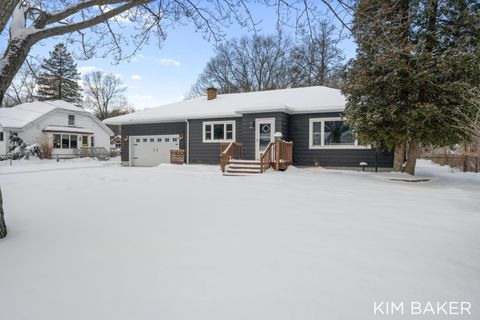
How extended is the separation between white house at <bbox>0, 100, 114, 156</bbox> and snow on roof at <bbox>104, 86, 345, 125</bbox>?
11311 mm

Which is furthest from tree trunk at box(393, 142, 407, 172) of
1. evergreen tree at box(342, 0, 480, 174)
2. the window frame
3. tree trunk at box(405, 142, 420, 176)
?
the window frame

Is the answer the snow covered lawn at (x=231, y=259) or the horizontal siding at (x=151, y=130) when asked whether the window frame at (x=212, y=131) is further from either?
the snow covered lawn at (x=231, y=259)

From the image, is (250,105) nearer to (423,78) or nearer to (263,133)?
(263,133)

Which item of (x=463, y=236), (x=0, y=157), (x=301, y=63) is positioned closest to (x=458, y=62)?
(x=463, y=236)

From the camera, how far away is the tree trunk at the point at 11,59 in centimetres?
350

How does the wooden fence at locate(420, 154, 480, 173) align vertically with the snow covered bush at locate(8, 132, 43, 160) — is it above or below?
below

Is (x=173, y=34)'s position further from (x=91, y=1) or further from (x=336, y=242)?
(x=336, y=242)

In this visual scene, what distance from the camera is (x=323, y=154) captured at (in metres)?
12.7

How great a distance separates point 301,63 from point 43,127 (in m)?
22.7

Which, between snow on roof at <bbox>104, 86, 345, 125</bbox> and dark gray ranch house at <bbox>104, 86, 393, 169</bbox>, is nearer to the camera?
dark gray ranch house at <bbox>104, 86, 393, 169</bbox>

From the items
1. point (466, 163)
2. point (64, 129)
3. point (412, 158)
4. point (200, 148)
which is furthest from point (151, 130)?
point (466, 163)

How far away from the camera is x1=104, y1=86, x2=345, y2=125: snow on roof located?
12477 millimetres

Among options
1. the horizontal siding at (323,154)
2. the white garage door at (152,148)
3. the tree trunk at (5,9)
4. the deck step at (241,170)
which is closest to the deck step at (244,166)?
the deck step at (241,170)

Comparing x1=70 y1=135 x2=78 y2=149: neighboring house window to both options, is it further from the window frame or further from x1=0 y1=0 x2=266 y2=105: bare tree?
x1=0 y1=0 x2=266 y2=105: bare tree
